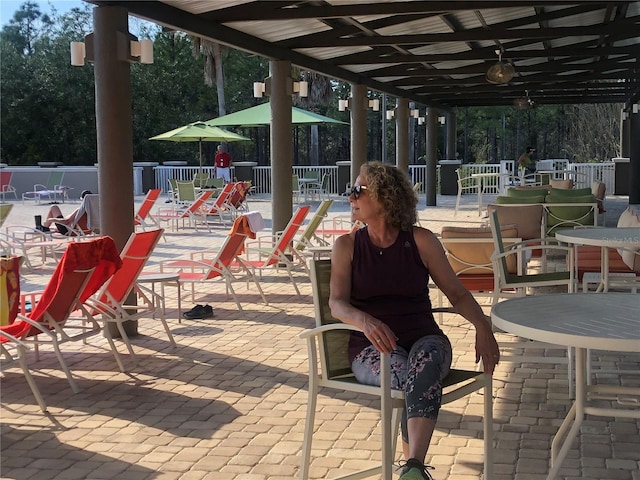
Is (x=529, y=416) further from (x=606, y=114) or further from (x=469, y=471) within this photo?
(x=606, y=114)

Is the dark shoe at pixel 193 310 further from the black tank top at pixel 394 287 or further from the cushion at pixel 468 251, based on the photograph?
the black tank top at pixel 394 287

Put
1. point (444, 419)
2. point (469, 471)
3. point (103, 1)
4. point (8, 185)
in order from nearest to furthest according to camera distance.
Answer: point (469, 471)
point (444, 419)
point (103, 1)
point (8, 185)

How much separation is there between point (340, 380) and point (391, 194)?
724 mm

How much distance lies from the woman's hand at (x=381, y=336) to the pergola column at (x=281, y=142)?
7837 millimetres

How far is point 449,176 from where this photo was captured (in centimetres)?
2578

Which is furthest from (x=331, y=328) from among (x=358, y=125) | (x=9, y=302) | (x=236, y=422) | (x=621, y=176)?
(x=621, y=176)

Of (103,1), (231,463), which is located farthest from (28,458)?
(103,1)

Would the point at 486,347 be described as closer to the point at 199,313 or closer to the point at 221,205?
the point at 199,313

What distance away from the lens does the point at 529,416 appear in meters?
4.36

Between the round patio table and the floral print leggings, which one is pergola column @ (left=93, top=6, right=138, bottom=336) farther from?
the round patio table

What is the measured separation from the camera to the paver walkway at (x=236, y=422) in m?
3.72

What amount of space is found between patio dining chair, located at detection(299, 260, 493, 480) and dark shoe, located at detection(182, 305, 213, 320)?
4.05m

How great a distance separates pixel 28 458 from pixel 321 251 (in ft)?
15.9

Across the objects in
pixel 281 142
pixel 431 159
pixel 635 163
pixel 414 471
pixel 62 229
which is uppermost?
pixel 281 142
